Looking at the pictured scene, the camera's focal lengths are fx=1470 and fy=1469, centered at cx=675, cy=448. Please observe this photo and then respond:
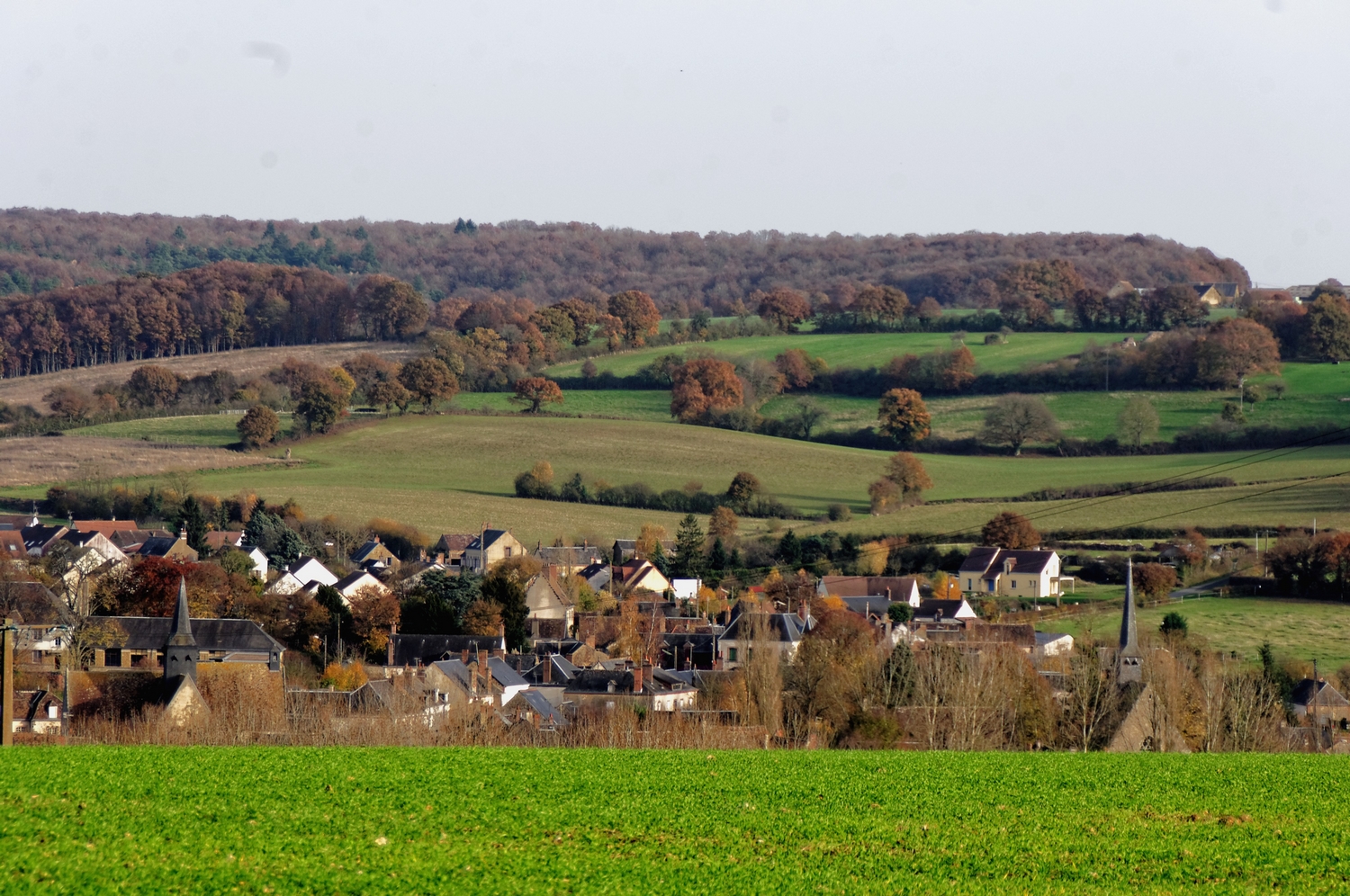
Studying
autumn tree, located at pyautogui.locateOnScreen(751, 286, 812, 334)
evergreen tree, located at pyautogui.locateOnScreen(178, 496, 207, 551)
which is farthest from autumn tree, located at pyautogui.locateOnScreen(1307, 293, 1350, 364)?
evergreen tree, located at pyautogui.locateOnScreen(178, 496, 207, 551)

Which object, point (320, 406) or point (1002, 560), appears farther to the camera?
point (320, 406)

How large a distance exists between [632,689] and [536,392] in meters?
60.9

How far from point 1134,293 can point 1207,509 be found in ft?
173

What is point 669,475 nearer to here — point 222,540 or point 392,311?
point 222,540

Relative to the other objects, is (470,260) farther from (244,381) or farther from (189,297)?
(244,381)

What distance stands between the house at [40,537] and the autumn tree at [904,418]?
47.9 meters

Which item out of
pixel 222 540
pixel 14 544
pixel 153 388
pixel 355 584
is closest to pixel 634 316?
pixel 153 388

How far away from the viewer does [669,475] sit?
83.8 meters

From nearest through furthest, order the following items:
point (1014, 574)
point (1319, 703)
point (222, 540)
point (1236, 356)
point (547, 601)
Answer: point (1319, 703) < point (547, 601) < point (1014, 574) < point (222, 540) < point (1236, 356)

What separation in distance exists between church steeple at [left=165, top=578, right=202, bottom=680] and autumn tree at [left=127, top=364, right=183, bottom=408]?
68.6 m

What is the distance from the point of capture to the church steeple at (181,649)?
1524 inches

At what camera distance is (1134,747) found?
35.1m

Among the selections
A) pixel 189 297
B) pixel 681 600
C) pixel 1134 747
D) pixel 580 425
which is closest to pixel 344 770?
pixel 1134 747

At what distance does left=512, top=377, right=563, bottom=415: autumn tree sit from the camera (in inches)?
4035
